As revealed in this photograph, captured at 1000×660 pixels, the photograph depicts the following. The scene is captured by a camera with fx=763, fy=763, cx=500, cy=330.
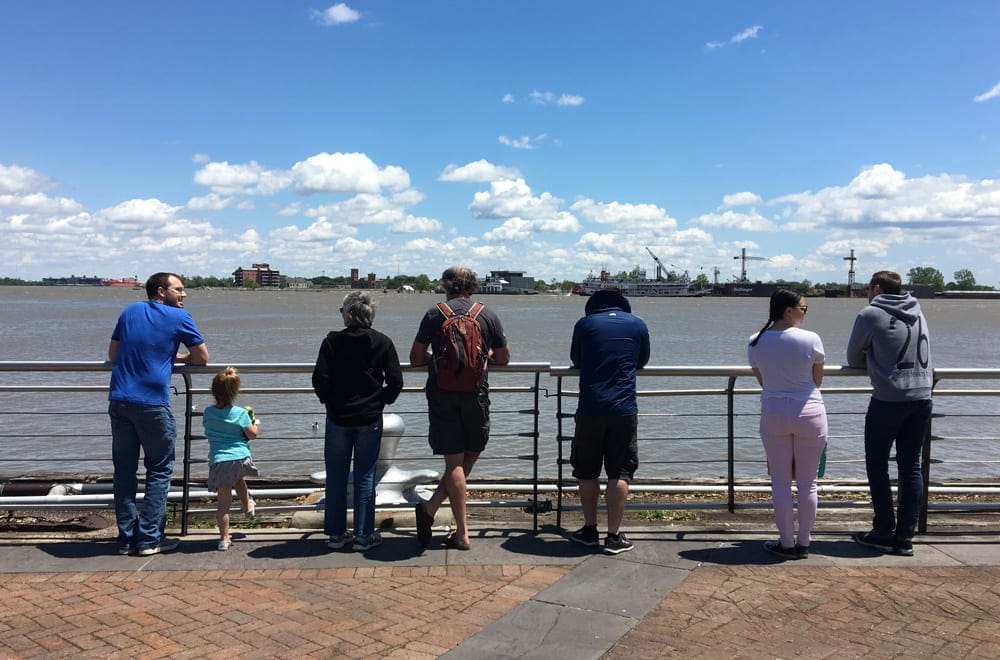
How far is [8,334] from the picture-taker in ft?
146

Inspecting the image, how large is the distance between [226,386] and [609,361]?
2.55 meters

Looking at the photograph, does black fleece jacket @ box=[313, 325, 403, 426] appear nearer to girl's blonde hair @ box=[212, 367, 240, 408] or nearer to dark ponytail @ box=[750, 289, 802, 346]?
girl's blonde hair @ box=[212, 367, 240, 408]

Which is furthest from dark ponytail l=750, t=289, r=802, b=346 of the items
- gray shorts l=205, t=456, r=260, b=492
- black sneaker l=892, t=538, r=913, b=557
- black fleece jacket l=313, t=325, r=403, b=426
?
gray shorts l=205, t=456, r=260, b=492

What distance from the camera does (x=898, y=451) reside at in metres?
5.28

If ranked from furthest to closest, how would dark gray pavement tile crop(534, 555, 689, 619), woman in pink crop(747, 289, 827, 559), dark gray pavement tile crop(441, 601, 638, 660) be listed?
woman in pink crop(747, 289, 827, 559)
dark gray pavement tile crop(534, 555, 689, 619)
dark gray pavement tile crop(441, 601, 638, 660)

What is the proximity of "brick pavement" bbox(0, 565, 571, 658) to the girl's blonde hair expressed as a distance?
1.13 meters

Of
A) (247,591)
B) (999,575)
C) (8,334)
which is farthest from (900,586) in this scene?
(8,334)

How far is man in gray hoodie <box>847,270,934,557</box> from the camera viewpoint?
5094mm

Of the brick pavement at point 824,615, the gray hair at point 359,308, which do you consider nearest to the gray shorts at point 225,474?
the gray hair at point 359,308

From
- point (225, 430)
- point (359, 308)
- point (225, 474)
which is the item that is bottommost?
point (225, 474)

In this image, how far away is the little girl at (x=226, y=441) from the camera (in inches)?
202

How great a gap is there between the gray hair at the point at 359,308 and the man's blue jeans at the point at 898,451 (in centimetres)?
343

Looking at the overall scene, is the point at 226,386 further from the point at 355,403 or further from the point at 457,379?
the point at 457,379

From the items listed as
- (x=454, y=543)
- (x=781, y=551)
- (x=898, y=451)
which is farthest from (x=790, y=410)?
(x=454, y=543)
